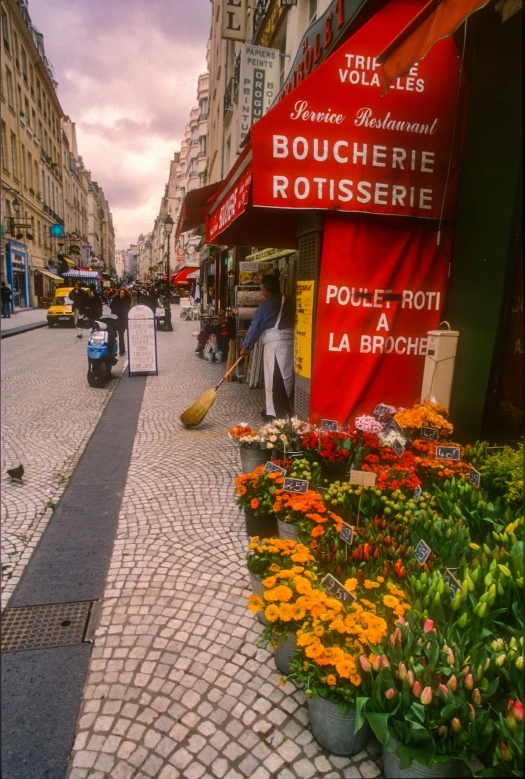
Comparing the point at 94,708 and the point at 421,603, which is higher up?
the point at 421,603

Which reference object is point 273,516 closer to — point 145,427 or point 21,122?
point 145,427

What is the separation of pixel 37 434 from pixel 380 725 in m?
6.03

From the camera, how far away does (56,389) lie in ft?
31.6

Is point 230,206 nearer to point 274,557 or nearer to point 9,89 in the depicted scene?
point 274,557

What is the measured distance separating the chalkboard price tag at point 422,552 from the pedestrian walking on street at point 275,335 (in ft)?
13.7

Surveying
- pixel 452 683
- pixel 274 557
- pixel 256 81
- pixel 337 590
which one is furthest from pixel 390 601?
pixel 256 81

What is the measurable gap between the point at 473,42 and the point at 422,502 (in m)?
4.25

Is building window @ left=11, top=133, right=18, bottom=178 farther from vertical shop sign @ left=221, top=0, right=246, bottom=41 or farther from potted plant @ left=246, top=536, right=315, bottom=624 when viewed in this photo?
potted plant @ left=246, top=536, right=315, bottom=624

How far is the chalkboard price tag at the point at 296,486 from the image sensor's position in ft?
11.9

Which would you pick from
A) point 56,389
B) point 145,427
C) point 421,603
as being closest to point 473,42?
point 421,603

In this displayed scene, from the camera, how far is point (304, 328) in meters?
5.59

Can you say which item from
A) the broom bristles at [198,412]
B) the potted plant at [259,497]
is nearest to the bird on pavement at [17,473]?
the broom bristles at [198,412]

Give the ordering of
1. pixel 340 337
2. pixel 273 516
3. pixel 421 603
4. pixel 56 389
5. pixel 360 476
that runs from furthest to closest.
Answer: pixel 56 389
pixel 340 337
pixel 273 516
pixel 360 476
pixel 421 603

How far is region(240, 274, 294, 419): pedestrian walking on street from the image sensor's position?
6785mm
